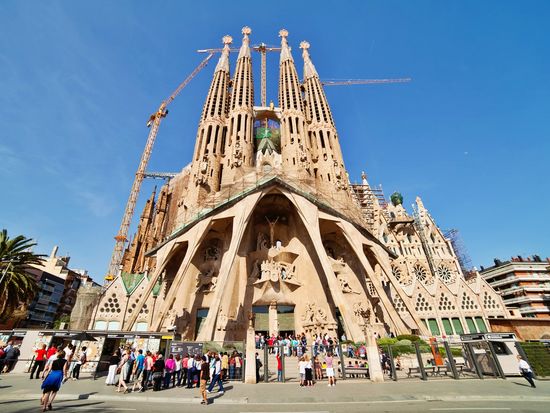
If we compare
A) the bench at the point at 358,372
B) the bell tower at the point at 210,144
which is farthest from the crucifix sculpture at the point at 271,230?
the bench at the point at 358,372

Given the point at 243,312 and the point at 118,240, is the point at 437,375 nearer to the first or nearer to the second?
the point at 243,312

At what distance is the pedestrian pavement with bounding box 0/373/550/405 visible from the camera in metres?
8.28

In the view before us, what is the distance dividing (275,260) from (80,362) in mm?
17158

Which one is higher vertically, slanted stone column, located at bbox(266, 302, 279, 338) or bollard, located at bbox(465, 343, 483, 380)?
slanted stone column, located at bbox(266, 302, 279, 338)

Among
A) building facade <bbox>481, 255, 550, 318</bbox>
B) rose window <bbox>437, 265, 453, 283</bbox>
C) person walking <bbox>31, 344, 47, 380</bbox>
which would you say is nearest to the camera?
person walking <bbox>31, 344, 47, 380</bbox>

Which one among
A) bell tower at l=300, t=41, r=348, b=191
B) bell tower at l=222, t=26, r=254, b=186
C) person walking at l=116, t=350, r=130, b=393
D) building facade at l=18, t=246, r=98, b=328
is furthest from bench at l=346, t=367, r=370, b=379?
building facade at l=18, t=246, r=98, b=328

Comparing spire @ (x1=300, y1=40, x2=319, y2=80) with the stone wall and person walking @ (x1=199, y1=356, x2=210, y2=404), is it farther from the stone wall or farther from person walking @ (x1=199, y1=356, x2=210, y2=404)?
person walking @ (x1=199, y1=356, x2=210, y2=404)

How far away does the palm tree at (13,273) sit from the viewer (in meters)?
22.4

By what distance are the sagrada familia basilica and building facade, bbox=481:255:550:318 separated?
1915 cm

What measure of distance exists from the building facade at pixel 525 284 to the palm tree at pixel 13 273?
6662cm

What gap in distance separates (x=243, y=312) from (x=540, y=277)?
194 feet

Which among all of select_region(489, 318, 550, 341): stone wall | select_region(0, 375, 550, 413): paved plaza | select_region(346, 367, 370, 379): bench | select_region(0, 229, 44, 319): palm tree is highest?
select_region(0, 229, 44, 319): palm tree

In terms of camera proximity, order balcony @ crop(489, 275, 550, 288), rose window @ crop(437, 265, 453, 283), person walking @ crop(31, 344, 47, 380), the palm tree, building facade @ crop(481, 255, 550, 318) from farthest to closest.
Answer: balcony @ crop(489, 275, 550, 288) < building facade @ crop(481, 255, 550, 318) < rose window @ crop(437, 265, 453, 283) < the palm tree < person walking @ crop(31, 344, 47, 380)

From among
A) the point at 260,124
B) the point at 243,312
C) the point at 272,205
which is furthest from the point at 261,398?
the point at 260,124
